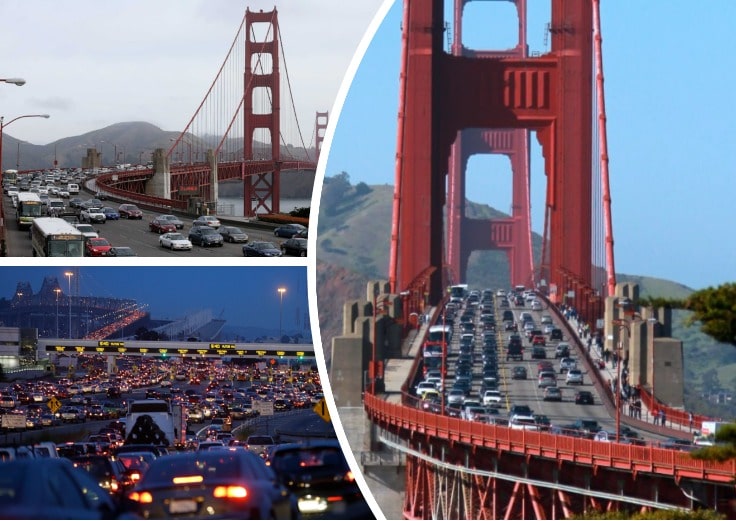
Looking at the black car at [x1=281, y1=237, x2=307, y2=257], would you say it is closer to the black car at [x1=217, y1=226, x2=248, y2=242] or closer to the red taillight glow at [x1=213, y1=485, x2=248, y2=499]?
the black car at [x1=217, y1=226, x2=248, y2=242]

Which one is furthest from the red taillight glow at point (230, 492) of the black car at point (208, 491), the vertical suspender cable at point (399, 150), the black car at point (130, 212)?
the black car at point (130, 212)

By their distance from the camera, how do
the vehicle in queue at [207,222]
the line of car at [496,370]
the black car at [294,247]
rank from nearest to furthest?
the line of car at [496,370] < the black car at [294,247] < the vehicle in queue at [207,222]

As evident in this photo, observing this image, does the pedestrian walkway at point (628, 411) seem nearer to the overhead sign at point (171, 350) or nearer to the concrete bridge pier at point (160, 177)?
the overhead sign at point (171, 350)

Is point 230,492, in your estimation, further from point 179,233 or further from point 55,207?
point 55,207

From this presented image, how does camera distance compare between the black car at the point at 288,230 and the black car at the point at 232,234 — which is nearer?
the black car at the point at 232,234

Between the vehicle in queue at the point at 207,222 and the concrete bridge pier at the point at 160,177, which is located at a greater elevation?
the concrete bridge pier at the point at 160,177

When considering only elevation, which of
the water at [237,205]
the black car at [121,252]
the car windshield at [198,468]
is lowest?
the car windshield at [198,468]

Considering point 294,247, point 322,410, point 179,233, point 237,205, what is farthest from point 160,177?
point 322,410
